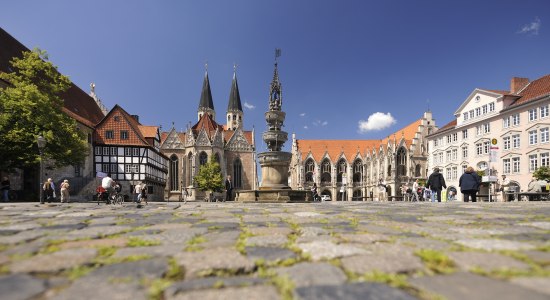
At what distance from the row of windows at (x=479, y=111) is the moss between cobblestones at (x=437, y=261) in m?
43.4

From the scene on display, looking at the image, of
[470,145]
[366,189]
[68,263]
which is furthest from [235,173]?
[68,263]

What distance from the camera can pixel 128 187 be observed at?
3597 centimetres

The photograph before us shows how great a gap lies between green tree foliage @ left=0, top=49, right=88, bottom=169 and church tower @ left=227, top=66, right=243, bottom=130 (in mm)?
56815

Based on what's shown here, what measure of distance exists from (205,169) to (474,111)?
40.2 metres

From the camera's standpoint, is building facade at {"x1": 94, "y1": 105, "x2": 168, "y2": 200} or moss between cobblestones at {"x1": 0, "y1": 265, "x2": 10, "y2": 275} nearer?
moss between cobblestones at {"x1": 0, "y1": 265, "x2": 10, "y2": 275}

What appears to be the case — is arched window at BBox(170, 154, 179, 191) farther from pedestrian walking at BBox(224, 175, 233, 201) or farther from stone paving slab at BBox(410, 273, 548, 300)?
stone paving slab at BBox(410, 273, 548, 300)

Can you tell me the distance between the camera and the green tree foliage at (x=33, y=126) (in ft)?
68.9

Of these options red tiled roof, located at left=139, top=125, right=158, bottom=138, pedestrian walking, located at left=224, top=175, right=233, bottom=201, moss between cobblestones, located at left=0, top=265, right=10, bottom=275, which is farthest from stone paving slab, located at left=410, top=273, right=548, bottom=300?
red tiled roof, located at left=139, top=125, right=158, bottom=138

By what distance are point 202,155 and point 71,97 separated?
82.1ft

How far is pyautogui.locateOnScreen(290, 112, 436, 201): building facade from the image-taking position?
59.1 meters

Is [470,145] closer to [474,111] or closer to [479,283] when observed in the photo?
[474,111]

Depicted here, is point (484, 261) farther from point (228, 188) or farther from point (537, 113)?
point (537, 113)

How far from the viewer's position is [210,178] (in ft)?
179

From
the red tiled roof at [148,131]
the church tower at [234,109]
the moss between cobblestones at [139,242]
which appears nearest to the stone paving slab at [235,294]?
the moss between cobblestones at [139,242]
